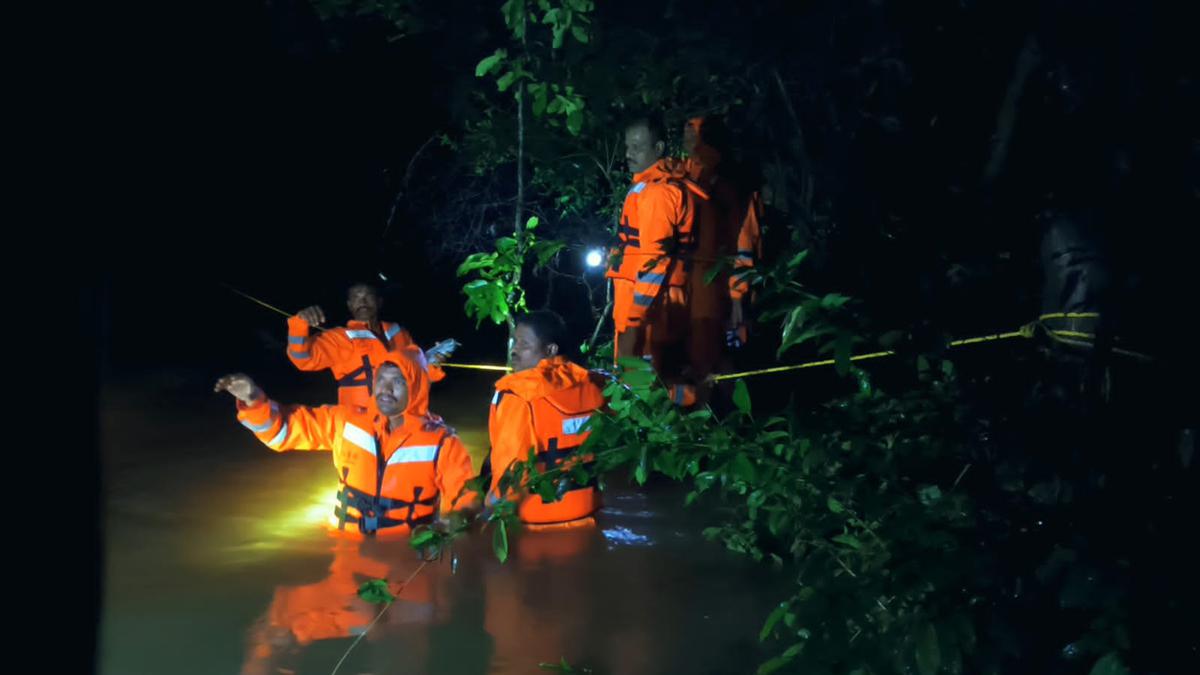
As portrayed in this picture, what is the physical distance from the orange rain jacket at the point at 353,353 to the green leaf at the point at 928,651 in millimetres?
4868

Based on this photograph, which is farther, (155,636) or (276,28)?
(276,28)

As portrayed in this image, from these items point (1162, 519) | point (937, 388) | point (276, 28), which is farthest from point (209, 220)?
point (1162, 519)

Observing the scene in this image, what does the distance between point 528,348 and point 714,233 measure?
6.11 ft

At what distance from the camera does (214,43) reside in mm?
12797

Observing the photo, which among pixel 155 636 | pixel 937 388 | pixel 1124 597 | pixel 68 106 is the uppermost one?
pixel 68 106

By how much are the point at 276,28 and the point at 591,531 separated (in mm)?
4647

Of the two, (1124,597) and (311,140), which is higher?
(311,140)

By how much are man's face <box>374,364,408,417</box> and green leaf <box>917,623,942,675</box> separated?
4.16m

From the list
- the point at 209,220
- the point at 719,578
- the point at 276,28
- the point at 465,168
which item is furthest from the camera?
the point at 209,220

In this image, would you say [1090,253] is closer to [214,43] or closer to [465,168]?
[465,168]

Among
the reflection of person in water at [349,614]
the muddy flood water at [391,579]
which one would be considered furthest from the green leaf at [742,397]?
the reflection of person in water at [349,614]

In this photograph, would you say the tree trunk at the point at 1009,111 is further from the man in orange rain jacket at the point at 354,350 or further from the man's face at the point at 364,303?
the man's face at the point at 364,303

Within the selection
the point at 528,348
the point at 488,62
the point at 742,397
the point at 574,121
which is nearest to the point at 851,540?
the point at 742,397

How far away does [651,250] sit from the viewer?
731cm
